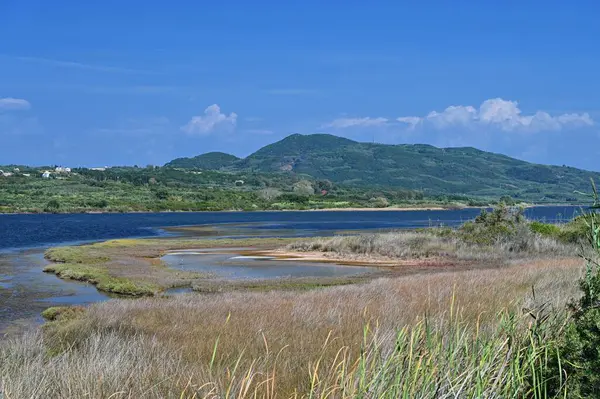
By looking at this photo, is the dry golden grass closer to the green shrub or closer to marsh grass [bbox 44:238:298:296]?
marsh grass [bbox 44:238:298:296]

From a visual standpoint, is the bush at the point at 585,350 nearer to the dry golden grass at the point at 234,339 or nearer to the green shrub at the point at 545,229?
the dry golden grass at the point at 234,339

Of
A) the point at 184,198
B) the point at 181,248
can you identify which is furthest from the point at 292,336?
the point at 184,198

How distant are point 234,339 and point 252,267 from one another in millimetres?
A: 30887

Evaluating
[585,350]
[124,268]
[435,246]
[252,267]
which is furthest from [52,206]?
[585,350]

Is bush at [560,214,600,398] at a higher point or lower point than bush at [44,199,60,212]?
lower

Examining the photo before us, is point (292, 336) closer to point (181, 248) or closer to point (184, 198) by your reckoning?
point (181, 248)

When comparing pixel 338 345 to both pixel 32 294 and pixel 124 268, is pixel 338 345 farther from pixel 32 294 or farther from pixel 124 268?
pixel 124 268

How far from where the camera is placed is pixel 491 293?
43.4 ft

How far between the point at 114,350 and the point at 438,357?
15.8 ft

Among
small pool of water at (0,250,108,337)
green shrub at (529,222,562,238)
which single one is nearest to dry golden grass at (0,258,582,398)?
small pool of water at (0,250,108,337)

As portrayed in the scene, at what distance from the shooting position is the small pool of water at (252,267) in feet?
120

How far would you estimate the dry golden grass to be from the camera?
6.42m

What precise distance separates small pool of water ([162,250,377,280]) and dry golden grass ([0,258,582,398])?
1799cm

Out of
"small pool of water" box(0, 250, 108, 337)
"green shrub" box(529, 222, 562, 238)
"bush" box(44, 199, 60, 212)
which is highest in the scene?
"bush" box(44, 199, 60, 212)
